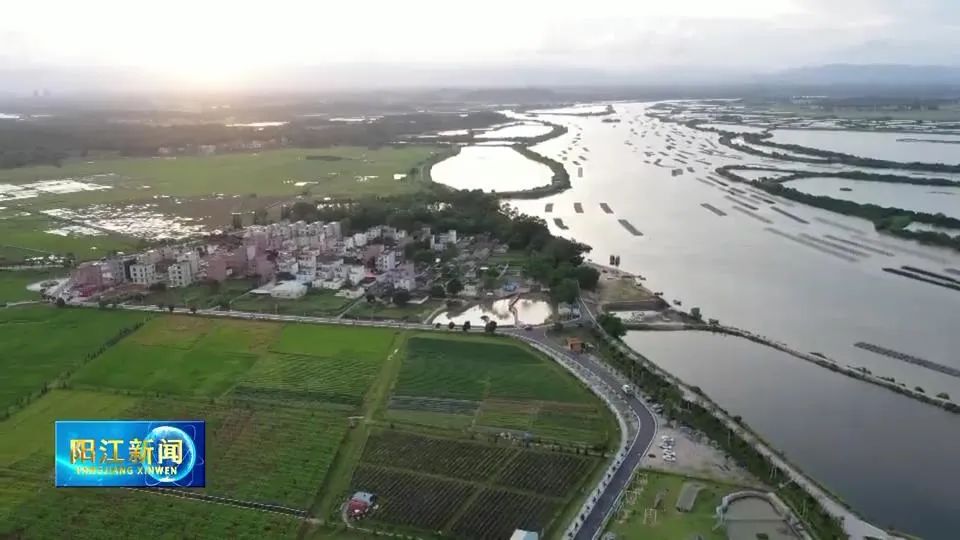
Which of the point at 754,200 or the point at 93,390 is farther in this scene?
the point at 754,200

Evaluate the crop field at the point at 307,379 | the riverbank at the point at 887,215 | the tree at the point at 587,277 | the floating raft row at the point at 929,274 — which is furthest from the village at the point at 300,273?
the riverbank at the point at 887,215

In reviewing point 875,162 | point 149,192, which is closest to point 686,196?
point 875,162

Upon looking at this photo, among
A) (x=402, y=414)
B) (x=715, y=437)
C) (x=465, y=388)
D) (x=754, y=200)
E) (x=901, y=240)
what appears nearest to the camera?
(x=715, y=437)

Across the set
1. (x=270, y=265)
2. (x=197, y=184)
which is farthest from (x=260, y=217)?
(x=197, y=184)

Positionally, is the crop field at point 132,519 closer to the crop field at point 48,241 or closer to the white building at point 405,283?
the white building at point 405,283

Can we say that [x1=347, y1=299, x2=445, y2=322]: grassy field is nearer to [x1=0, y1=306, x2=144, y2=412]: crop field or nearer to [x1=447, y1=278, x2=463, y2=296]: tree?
[x1=447, y1=278, x2=463, y2=296]: tree

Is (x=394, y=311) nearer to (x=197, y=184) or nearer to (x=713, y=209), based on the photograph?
(x=713, y=209)

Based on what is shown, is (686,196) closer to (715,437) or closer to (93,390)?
(715,437)
